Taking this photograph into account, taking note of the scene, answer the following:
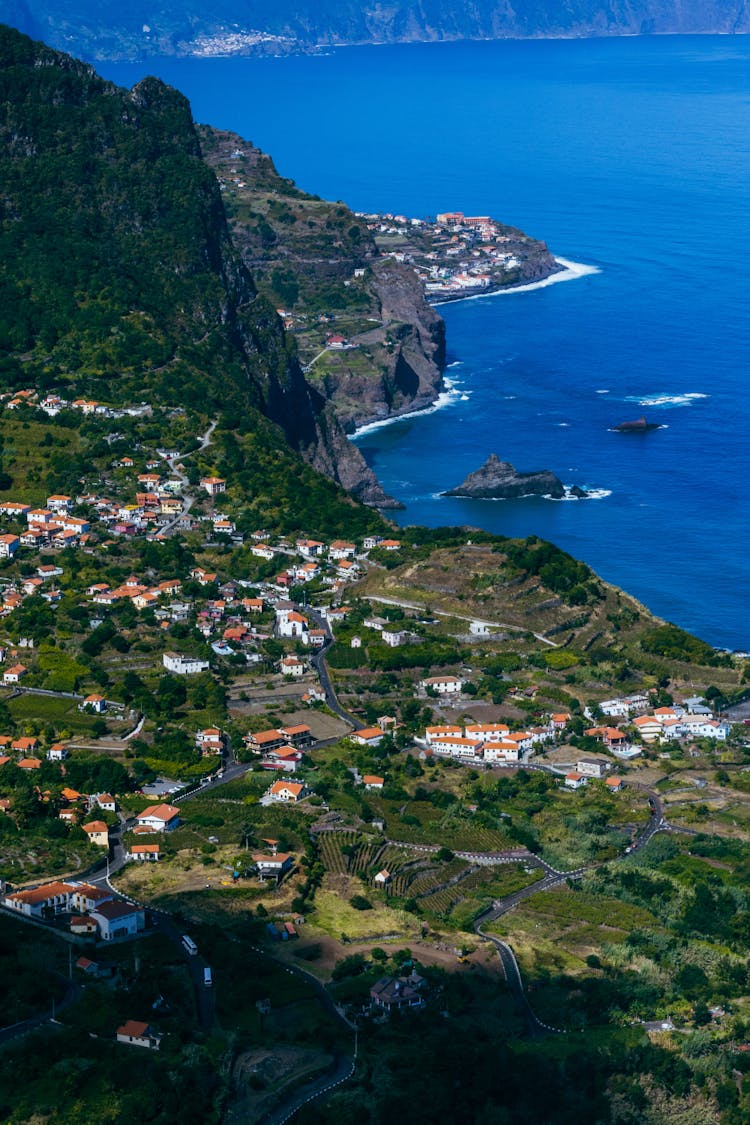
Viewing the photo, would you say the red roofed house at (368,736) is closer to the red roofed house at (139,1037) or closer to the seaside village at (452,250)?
the red roofed house at (139,1037)

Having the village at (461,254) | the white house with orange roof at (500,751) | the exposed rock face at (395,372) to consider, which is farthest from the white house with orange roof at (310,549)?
the village at (461,254)

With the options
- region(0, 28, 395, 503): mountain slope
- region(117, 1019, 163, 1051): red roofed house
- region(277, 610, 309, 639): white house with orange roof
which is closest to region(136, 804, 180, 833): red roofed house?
region(117, 1019, 163, 1051): red roofed house

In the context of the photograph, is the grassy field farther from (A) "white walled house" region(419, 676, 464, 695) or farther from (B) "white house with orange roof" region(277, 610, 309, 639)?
(B) "white house with orange roof" region(277, 610, 309, 639)

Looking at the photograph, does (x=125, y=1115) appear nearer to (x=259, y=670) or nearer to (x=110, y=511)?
(x=259, y=670)

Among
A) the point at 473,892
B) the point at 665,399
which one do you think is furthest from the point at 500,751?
the point at 665,399

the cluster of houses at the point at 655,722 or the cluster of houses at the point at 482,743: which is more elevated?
the cluster of houses at the point at 482,743
